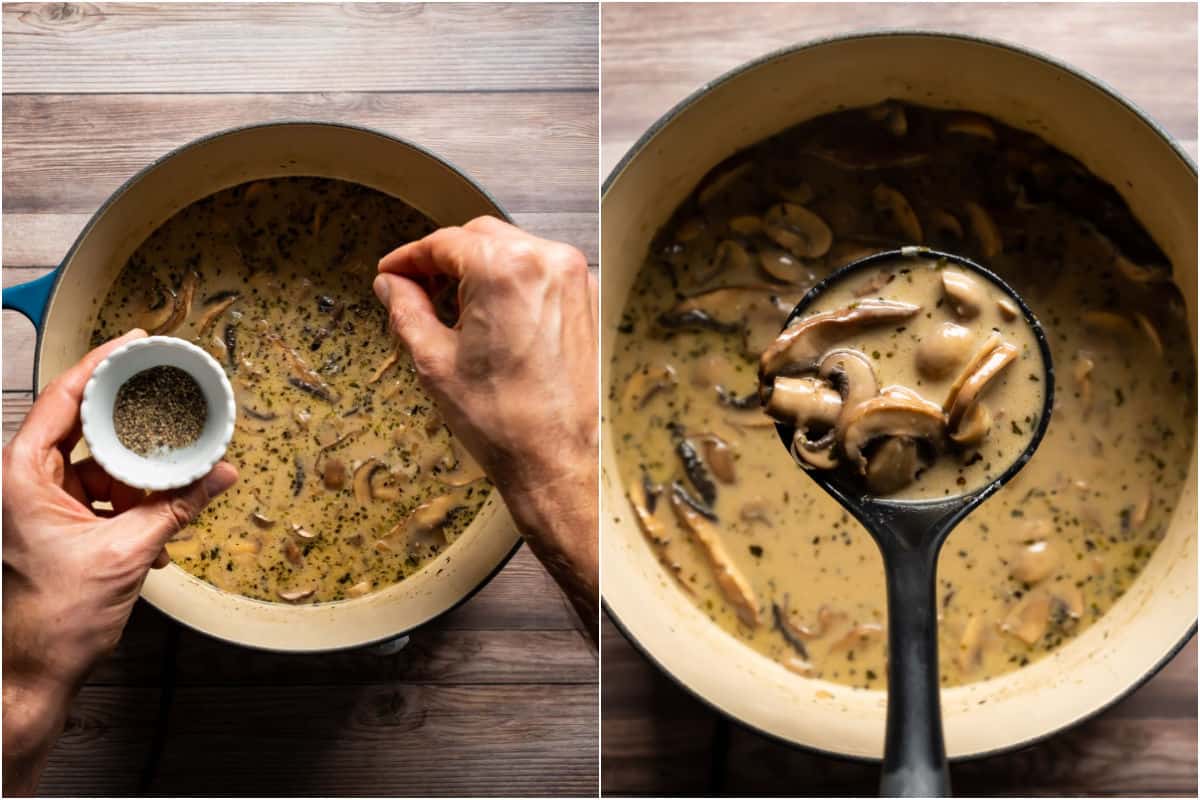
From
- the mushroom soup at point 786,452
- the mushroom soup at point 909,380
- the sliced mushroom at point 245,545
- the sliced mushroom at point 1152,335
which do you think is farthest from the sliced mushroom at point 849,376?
the sliced mushroom at point 245,545

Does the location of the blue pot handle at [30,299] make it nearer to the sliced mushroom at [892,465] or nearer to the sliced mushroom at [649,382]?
the sliced mushroom at [649,382]

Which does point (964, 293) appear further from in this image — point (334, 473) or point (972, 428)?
point (334, 473)

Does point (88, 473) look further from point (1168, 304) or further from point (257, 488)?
point (1168, 304)

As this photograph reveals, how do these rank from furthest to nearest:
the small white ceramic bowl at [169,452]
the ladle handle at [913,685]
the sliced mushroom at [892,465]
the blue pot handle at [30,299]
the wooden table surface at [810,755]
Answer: the wooden table surface at [810,755] < the blue pot handle at [30,299] < the small white ceramic bowl at [169,452] < the sliced mushroom at [892,465] < the ladle handle at [913,685]

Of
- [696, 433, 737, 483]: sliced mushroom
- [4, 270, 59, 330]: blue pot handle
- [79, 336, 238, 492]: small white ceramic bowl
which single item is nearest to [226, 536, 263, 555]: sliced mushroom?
[79, 336, 238, 492]: small white ceramic bowl

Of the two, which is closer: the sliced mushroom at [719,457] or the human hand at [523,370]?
the human hand at [523,370]

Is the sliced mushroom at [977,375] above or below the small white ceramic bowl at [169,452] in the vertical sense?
above
